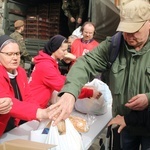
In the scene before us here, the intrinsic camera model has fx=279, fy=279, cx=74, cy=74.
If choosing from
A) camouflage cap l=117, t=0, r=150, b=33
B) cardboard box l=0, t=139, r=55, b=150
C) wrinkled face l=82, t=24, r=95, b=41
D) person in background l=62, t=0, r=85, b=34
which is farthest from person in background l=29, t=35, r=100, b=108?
person in background l=62, t=0, r=85, b=34

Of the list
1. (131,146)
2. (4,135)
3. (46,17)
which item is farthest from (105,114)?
(46,17)

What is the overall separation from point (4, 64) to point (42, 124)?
24.1 inches

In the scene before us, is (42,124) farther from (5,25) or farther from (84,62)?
(5,25)

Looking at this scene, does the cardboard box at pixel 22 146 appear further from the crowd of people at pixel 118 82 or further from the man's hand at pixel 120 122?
the man's hand at pixel 120 122

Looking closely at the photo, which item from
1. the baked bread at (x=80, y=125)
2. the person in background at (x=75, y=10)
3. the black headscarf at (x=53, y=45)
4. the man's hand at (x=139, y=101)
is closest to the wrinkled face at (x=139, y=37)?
the man's hand at (x=139, y=101)

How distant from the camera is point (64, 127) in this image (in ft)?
5.57

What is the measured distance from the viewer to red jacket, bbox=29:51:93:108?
9.19 ft

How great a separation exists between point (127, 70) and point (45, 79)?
1218 mm

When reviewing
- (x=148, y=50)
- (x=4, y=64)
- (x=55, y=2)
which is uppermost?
(x=55, y=2)

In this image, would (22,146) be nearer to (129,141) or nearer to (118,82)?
(118,82)

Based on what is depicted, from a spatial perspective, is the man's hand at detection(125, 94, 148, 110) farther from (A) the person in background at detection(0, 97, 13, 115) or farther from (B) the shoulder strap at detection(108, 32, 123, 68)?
(A) the person in background at detection(0, 97, 13, 115)

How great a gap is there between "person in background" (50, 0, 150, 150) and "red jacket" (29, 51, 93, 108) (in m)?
0.90

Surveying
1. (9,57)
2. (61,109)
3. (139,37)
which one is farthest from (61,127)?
(9,57)

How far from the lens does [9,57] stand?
2.25m
